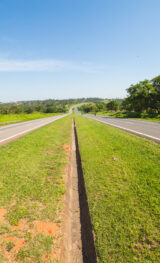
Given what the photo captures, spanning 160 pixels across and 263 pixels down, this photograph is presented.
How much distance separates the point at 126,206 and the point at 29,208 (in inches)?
100.0

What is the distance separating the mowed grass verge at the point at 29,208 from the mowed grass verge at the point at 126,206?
38.8 inches

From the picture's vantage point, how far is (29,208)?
3.34 metres

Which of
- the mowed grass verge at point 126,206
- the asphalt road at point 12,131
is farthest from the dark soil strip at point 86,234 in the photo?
the asphalt road at point 12,131

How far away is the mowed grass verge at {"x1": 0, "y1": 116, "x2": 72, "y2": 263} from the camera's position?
2.36 m

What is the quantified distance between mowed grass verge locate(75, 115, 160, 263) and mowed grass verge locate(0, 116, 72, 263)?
986 mm

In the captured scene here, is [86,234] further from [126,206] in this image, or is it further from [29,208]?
[29,208]

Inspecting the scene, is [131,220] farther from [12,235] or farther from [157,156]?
[157,156]

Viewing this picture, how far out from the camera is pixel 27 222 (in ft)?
9.70

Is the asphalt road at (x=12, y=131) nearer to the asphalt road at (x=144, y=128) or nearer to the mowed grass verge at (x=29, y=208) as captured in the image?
the mowed grass verge at (x=29, y=208)

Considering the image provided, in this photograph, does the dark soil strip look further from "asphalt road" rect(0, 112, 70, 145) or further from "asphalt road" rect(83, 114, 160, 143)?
"asphalt road" rect(0, 112, 70, 145)

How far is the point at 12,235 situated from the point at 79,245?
4.70 feet

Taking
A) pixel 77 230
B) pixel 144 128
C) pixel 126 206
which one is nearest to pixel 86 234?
pixel 77 230

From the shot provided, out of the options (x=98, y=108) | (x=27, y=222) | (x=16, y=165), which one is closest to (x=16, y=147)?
(x=16, y=165)

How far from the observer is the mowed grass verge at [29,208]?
7.74 ft
